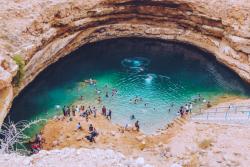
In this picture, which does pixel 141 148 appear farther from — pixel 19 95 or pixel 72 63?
pixel 72 63

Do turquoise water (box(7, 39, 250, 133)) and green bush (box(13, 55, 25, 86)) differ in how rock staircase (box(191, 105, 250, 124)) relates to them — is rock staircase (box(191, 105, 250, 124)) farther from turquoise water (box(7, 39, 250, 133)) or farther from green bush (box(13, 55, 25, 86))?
green bush (box(13, 55, 25, 86))

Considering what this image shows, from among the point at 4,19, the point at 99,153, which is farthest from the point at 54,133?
the point at 99,153

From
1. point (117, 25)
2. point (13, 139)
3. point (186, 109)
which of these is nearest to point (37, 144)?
point (13, 139)

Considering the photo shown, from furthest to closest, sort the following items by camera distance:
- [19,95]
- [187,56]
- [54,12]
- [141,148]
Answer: [187,56], [54,12], [19,95], [141,148]

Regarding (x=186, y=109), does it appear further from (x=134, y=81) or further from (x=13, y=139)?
(x=13, y=139)

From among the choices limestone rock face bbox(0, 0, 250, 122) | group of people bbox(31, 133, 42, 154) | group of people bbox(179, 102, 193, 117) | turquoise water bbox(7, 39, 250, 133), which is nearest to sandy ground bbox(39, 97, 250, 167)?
group of people bbox(31, 133, 42, 154)

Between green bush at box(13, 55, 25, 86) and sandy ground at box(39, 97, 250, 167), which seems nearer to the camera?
sandy ground at box(39, 97, 250, 167)

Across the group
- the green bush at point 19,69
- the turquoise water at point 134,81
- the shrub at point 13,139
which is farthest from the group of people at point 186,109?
the green bush at point 19,69

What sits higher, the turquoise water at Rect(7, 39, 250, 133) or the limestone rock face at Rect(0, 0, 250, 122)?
the limestone rock face at Rect(0, 0, 250, 122)
